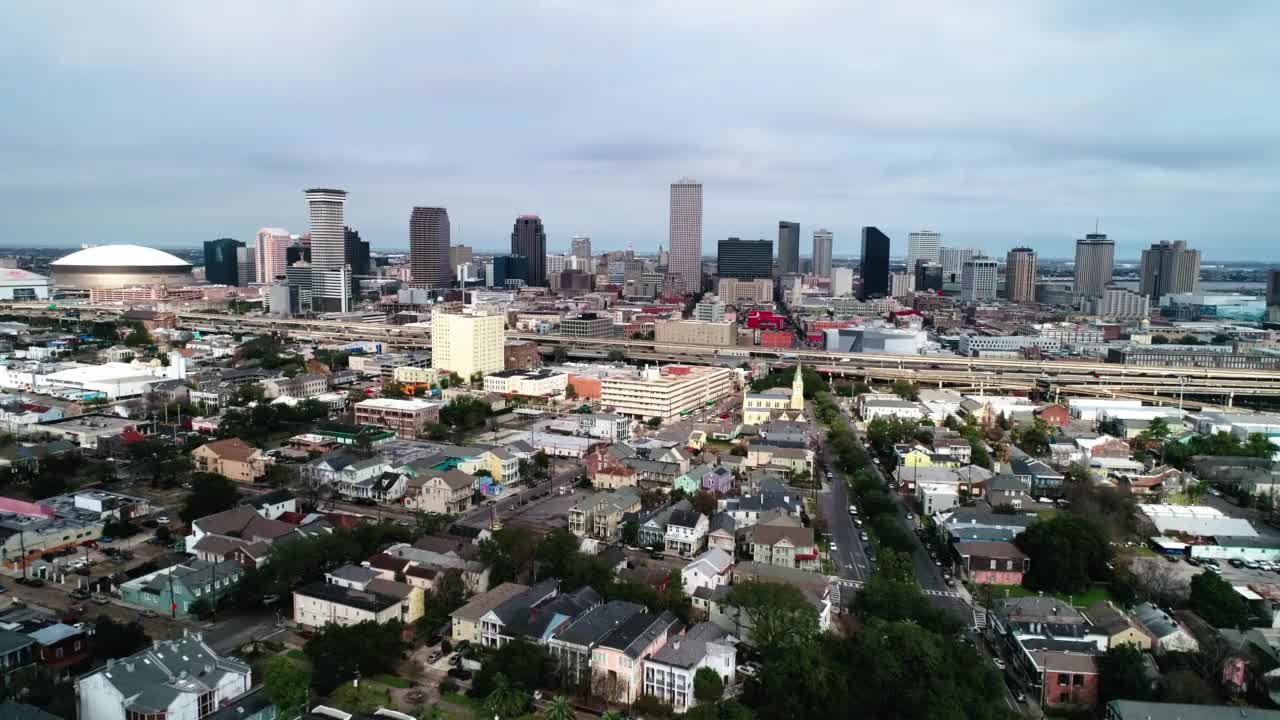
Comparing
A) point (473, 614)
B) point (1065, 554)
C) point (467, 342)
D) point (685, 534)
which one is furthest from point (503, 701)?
point (467, 342)

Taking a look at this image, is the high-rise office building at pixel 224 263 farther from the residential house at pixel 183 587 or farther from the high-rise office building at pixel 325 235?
the residential house at pixel 183 587

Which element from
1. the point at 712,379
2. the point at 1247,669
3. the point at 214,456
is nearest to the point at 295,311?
the point at 712,379

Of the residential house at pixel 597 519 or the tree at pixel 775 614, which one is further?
the residential house at pixel 597 519

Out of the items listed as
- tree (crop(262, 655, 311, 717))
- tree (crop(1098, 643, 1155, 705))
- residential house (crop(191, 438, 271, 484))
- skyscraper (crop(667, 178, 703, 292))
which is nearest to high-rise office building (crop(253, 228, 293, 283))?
skyscraper (crop(667, 178, 703, 292))

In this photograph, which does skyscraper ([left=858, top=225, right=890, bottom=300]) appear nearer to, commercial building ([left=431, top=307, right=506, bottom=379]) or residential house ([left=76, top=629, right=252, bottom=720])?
commercial building ([left=431, top=307, right=506, bottom=379])

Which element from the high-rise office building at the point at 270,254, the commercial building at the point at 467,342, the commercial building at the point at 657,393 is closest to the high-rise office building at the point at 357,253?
the high-rise office building at the point at 270,254

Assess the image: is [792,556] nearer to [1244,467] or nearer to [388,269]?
[1244,467]
